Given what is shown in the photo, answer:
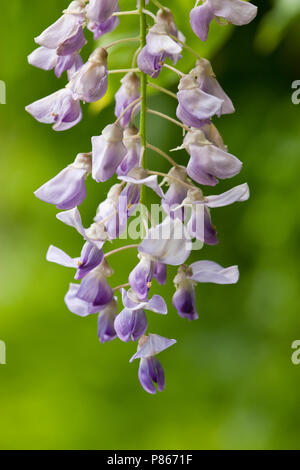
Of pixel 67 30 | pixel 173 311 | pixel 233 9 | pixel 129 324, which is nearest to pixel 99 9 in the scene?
pixel 67 30

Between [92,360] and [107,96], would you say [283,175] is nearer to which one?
[107,96]

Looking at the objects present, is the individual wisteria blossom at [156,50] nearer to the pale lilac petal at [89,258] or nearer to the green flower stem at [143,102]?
the green flower stem at [143,102]

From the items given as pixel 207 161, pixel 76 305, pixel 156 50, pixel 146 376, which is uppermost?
pixel 156 50

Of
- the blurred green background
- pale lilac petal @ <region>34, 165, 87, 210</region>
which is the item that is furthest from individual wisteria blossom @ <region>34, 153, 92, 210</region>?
the blurred green background

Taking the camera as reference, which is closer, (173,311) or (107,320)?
(107,320)

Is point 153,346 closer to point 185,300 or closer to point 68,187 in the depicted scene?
point 185,300

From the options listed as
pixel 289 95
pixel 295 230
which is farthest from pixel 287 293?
pixel 289 95

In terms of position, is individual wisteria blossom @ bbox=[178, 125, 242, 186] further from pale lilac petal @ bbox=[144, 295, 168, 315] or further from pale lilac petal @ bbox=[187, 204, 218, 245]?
pale lilac petal @ bbox=[144, 295, 168, 315]
